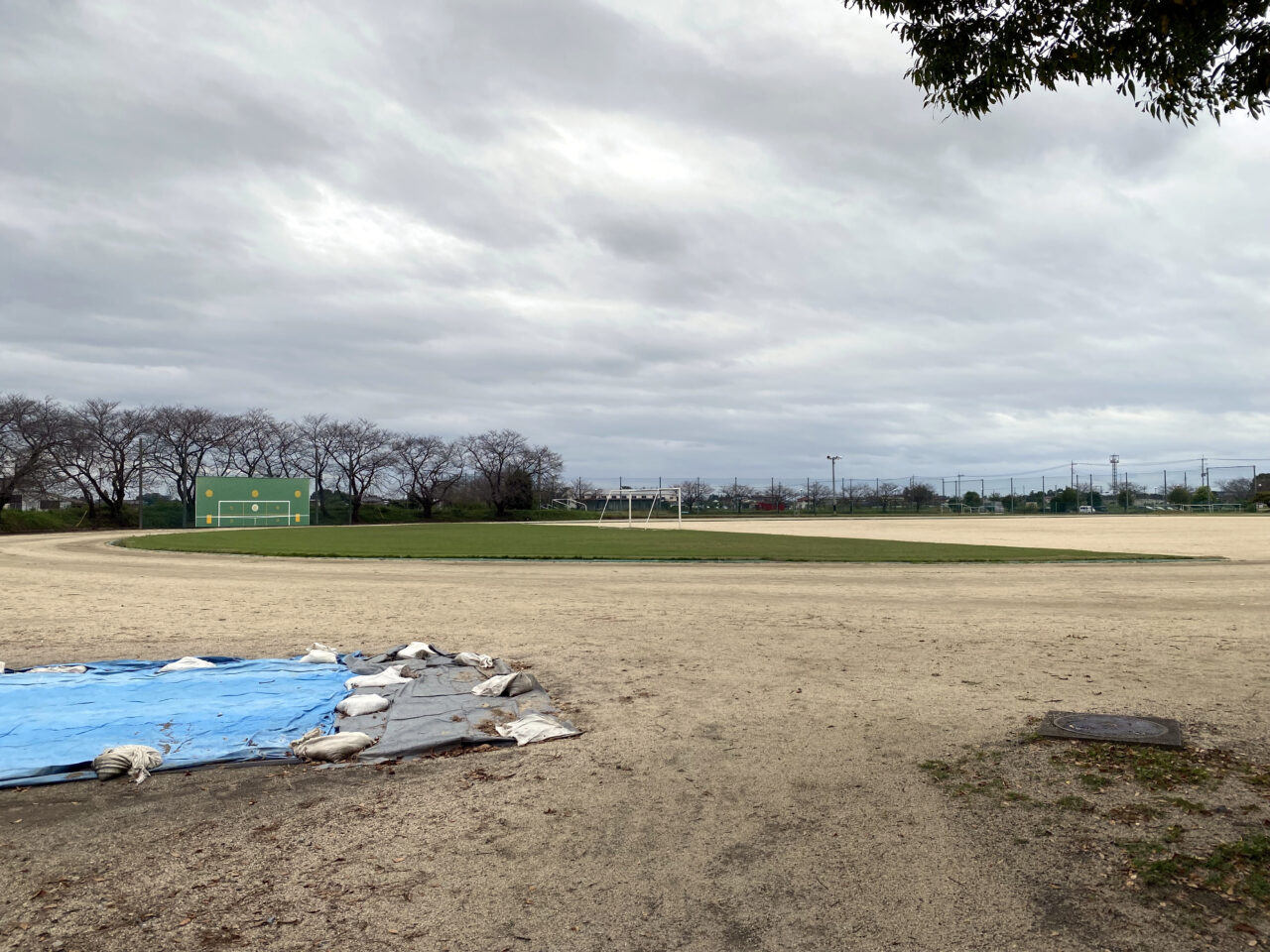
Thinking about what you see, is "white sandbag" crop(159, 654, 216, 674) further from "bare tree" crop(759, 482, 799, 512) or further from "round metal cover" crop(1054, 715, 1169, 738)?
"bare tree" crop(759, 482, 799, 512)

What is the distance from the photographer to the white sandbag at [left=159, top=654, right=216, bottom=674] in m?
7.79

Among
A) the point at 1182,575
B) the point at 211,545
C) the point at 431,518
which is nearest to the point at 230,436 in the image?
the point at 431,518

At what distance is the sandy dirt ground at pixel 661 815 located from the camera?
10.3 ft

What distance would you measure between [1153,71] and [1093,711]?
4373mm

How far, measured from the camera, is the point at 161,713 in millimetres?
6219

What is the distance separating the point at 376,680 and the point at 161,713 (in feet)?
5.40

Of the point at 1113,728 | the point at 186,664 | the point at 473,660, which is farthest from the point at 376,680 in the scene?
the point at 1113,728

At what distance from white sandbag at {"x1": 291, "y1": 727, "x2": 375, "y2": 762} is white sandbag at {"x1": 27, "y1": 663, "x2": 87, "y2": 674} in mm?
3460

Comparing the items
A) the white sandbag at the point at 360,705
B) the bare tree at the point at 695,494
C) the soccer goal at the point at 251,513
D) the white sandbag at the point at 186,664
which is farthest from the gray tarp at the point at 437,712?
the bare tree at the point at 695,494

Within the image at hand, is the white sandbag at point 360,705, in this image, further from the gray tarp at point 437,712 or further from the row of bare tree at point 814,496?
the row of bare tree at point 814,496

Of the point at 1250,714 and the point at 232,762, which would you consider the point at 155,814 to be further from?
the point at 1250,714

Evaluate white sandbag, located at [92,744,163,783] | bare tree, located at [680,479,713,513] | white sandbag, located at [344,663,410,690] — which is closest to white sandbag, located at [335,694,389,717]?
white sandbag, located at [344,663,410,690]

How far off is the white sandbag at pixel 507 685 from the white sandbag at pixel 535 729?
0.82 meters

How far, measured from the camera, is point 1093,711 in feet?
20.4
